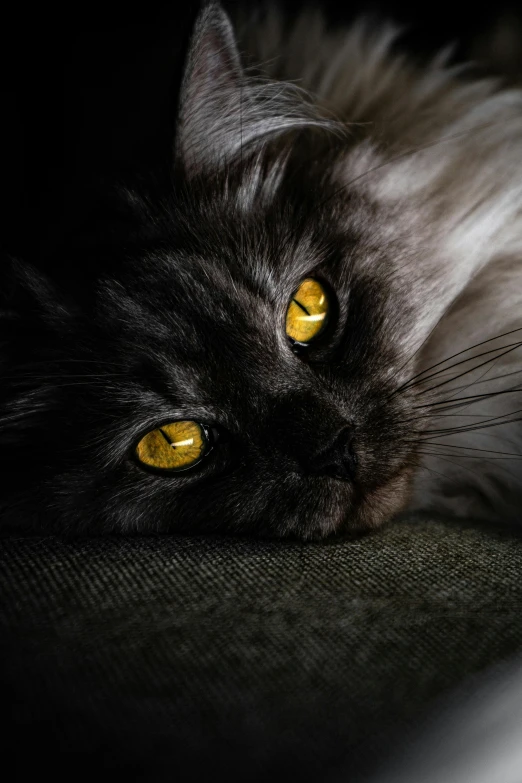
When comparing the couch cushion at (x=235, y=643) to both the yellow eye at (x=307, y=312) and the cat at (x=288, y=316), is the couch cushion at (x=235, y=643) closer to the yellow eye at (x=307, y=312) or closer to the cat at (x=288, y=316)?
the cat at (x=288, y=316)

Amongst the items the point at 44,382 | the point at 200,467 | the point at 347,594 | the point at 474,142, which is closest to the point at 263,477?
the point at 200,467

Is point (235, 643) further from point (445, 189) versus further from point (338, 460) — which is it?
point (445, 189)

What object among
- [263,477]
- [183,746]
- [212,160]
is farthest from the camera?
[212,160]

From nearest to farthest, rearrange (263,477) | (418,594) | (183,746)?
(183,746) → (418,594) → (263,477)

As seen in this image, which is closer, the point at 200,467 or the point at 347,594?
the point at 347,594

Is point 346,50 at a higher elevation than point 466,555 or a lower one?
higher

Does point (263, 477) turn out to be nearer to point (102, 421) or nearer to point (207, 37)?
point (102, 421)

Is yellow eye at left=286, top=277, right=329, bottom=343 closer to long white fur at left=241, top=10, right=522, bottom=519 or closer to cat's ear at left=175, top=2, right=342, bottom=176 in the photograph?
long white fur at left=241, top=10, right=522, bottom=519
